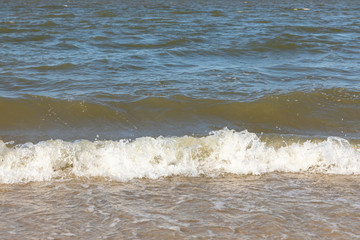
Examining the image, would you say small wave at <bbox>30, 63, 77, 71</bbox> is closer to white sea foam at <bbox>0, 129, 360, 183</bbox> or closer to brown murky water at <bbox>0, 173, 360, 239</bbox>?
white sea foam at <bbox>0, 129, 360, 183</bbox>

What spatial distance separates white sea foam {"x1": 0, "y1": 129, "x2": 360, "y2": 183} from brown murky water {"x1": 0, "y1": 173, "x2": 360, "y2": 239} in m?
0.20

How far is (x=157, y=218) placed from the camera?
383 cm

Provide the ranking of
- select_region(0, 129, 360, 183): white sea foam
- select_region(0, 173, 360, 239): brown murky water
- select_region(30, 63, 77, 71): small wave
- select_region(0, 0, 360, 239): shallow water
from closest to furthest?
select_region(0, 173, 360, 239): brown murky water < select_region(0, 0, 360, 239): shallow water < select_region(0, 129, 360, 183): white sea foam < select_region(30, 63, 77, 71): small wave

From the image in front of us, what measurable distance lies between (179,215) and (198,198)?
45 cm

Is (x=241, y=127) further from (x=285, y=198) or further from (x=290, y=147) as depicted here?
(x=285, y=198)

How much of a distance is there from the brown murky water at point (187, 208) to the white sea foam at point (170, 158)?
0.64 feet

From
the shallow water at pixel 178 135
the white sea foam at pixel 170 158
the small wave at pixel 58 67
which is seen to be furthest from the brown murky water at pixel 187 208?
the small wave at pixel 58 67

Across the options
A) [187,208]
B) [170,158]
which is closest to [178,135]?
[170,158]

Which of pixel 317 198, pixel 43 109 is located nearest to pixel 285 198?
pixel 317 198

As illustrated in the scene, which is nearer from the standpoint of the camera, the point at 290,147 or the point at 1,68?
the point at 290,147

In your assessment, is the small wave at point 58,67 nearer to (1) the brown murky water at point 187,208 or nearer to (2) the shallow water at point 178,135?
(2) the shallow water at point 178,135

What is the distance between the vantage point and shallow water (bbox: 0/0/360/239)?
12.7 feet

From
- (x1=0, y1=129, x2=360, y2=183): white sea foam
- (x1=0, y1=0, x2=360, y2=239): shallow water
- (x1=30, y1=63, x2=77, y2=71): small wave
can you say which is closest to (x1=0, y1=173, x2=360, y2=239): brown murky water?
(x1=0, y1=0, x2=360, y2=239): shallow water

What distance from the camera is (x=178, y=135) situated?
6312 millimetres
